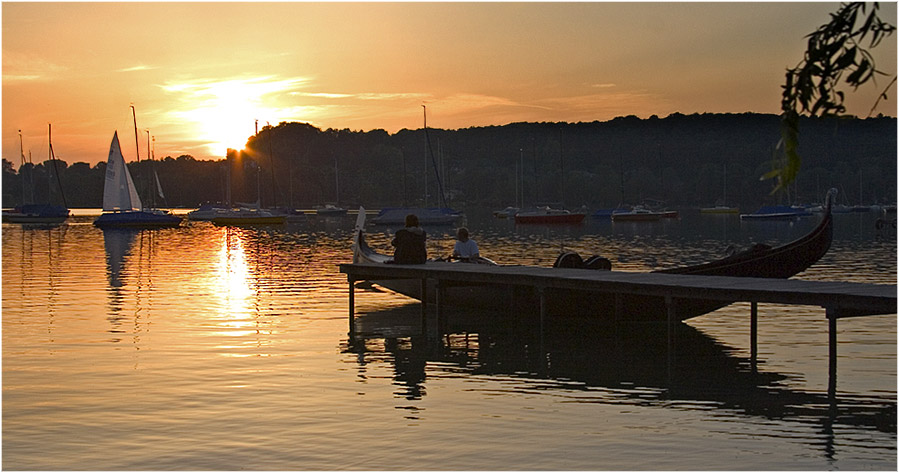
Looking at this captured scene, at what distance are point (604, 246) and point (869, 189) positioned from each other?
466 ft

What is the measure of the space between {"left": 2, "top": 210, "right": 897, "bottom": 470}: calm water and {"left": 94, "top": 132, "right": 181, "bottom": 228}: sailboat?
5844 centimetres

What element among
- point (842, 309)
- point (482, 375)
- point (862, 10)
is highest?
point (862, 10)

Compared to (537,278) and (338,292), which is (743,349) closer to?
(537,278)

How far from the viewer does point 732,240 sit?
2842 inches

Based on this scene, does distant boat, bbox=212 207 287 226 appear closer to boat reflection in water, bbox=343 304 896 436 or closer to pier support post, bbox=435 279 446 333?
boat reflection in water, bbox=343 304 896 436

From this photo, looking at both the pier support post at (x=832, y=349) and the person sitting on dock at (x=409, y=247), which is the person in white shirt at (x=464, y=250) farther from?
the pier support post at (x=832, y=349)

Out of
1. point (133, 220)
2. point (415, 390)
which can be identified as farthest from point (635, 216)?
point (415, 390)

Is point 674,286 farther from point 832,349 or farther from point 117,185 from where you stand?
point 117,185

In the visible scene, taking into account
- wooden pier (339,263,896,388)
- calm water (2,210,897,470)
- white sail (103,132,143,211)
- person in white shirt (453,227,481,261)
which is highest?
white sail (103,132,143,211)

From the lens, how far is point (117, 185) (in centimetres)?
8644

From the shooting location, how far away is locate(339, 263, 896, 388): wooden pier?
49.9 feet

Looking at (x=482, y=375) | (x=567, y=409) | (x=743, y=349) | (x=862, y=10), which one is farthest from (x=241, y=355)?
(x=862, y=10)

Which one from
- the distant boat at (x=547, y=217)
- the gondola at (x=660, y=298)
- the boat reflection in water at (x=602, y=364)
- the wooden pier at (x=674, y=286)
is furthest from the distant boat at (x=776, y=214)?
the wooden pier at (x=674, y=286)

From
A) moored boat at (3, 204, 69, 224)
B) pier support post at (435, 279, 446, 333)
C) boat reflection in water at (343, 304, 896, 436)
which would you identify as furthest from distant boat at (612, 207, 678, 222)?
pier support post at (435, 279, 446, 333)
